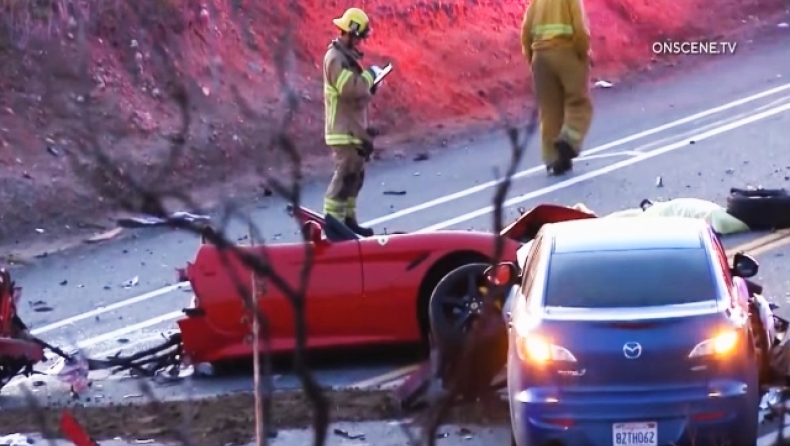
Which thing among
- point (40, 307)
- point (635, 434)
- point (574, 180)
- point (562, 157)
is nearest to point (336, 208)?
point (40, 307)

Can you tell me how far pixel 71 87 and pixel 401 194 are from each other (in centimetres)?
430

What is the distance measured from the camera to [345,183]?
44.8 feet

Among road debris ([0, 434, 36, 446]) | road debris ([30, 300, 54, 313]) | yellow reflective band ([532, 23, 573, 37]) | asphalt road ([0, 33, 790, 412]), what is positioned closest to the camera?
road debris ([0, 434, 36, 446])

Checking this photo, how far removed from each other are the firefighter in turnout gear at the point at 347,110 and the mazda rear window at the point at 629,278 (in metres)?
4.92

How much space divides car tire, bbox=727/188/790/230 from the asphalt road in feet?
1.07

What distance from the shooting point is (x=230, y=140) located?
18.9m

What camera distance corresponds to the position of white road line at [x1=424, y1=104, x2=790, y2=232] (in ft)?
51.0

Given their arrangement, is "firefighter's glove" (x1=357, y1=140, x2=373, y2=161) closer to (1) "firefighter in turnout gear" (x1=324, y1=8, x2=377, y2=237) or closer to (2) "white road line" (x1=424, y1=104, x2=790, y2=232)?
(1) "firefighter in turnout gear" (x1=324, y1=8, x2=377, y2=237)

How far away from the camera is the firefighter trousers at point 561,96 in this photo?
56.9ft

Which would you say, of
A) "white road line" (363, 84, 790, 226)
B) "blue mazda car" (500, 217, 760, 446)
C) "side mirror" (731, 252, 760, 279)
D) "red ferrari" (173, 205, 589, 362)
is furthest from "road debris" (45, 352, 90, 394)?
"white road line" (363, 84, 790, 226)

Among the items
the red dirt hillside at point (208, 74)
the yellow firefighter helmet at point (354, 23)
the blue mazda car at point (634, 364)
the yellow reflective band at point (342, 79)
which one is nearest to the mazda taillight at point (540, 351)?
the blue mazda car at point (634, 364)

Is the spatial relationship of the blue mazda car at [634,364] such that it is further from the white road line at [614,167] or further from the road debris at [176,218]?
the white road line at [614,167]

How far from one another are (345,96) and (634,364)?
6050 mm

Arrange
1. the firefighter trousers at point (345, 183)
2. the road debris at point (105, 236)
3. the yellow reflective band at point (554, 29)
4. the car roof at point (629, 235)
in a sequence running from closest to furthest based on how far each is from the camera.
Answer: the car roof at point (629, 235) < the firefighter trousers at point (345, 183) < the road debris at point (105, 236) < the yellow reflective band at point (554, 29)
